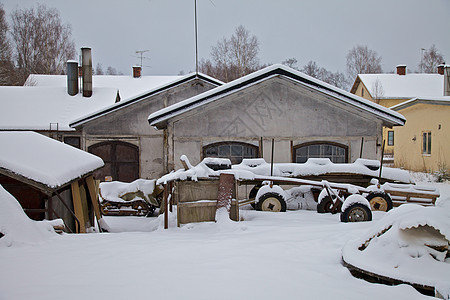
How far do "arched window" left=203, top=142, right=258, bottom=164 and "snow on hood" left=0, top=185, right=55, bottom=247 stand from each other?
21.6 ft

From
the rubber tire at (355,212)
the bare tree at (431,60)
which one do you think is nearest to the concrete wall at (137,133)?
the rubber tire at (355,212)

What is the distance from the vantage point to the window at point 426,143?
21.3m

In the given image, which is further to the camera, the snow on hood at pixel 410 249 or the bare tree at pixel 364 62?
the bare tree at pixel 364 62

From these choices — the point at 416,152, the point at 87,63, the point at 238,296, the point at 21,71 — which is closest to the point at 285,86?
→ the point at 238,296

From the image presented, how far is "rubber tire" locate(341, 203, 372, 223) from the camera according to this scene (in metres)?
8.69

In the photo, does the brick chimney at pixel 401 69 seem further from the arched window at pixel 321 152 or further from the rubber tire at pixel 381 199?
the rubber tire at pixel 381 199

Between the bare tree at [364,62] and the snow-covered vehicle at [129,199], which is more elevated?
the bare tree at [364,62]

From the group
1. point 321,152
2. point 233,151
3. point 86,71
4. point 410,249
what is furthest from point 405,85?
point 410,249

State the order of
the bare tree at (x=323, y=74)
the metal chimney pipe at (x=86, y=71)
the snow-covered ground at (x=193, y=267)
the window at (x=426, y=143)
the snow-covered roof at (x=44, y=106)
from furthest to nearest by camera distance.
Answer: the bare tree at (x=323, y=74)
the window at (x=426, y=143)
the metal chimney pipe at (x=86, y=71)
the snow-covered roof at (x=44, y=106)
the snow-covered ground at (x=193, y=267)

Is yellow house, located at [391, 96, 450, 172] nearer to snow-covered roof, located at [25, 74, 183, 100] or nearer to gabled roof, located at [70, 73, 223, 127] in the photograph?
gabled roof, located at [70, 73, 223, 127]

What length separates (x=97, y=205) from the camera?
1080 centimetres

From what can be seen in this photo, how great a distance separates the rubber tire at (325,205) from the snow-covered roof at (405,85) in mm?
27555

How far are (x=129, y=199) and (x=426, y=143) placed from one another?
55.9 ft

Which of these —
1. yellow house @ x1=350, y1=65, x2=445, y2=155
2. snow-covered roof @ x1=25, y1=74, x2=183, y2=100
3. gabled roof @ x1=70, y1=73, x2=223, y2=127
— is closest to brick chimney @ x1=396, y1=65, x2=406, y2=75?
yellow house @ x1=350, y1=65, x2=445, y2=155
